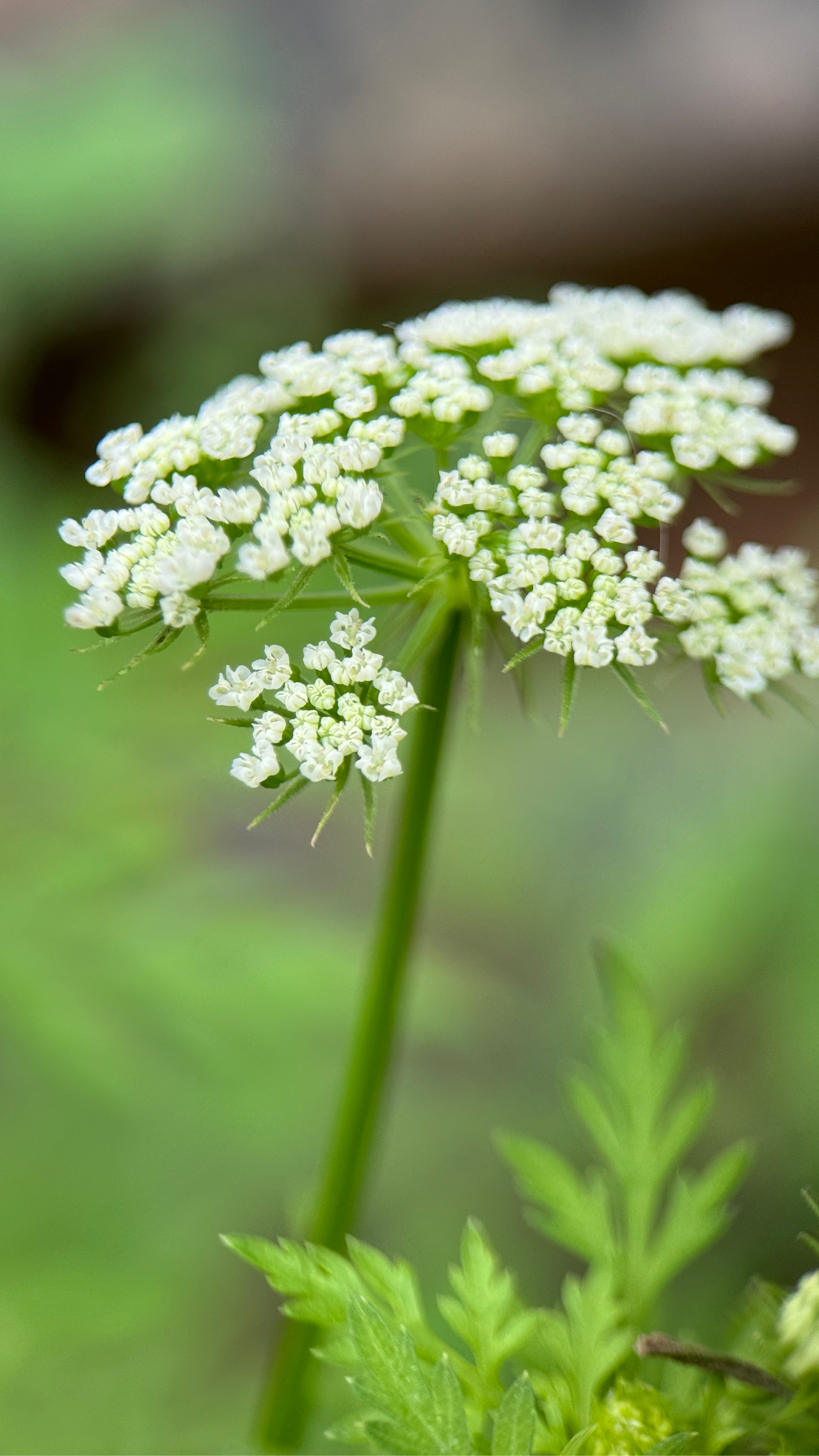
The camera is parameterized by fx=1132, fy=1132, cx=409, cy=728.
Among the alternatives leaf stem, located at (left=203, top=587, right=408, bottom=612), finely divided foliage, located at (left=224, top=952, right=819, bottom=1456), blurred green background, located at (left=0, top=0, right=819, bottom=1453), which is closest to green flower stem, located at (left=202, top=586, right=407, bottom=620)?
leaf stem, located at (left=203, top=587, right=408, bottom=612)

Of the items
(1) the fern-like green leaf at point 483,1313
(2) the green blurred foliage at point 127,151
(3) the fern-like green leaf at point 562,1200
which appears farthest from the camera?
(2) the green blurred foliage at point 127,151

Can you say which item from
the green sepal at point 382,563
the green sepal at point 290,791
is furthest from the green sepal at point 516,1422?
the green sepal at point 382,563

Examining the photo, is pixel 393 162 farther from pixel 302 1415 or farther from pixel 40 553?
pixel 302 1415

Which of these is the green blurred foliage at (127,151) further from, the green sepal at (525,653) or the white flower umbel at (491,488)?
the green sepal at (525,653)

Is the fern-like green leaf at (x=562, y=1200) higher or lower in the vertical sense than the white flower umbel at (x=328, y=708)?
lower

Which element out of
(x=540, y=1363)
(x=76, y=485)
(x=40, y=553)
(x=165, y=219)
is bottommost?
(x=540, y=1363)

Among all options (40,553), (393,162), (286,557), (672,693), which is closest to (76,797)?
(40,553)
